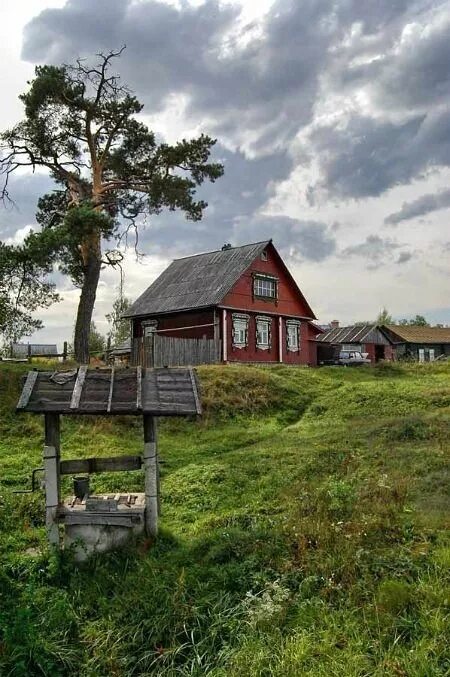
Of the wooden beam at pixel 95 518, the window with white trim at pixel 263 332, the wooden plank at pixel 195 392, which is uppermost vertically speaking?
the window with white trim at pixel 263 332

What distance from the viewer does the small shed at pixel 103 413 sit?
26.0 ft

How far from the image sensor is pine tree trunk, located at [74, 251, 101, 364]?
26516 millimetres

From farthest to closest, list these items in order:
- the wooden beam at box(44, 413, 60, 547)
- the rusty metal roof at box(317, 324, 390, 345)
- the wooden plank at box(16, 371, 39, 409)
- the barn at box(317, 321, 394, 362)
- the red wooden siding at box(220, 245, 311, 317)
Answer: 1. the rusty metal roof at box(317, 324, 390, 345)
2. the barn at box(317, 321, 394, 362)
3. the red wooden siding at box(220, 245, 311, 317)
4. the wooden beam at box(44, 413, 60, 547)
5. the wooden plank at box(16, 371, 39, 409)

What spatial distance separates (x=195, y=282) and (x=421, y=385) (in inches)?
577

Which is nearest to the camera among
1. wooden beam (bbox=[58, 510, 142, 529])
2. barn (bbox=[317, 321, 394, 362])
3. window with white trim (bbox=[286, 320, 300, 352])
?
wooden beam (bbox=[58, 510, 142, 529])

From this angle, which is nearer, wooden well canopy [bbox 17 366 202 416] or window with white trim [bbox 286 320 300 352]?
wooden well canopy [bbox 17 366 202 416]

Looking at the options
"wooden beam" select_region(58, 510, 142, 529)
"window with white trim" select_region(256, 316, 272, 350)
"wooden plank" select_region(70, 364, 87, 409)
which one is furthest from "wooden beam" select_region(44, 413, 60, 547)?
"window with white trim" select_region(256, 316, 272, 350)

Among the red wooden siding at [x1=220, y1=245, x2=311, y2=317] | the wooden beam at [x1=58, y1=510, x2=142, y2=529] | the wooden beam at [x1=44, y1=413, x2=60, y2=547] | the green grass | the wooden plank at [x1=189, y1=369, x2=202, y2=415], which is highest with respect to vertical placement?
the red wooden siding at [x1=220, y1=245, x2=311, y2=317]

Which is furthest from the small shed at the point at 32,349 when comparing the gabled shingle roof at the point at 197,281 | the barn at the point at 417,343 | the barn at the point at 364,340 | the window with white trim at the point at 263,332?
the barn at the point at 417,343

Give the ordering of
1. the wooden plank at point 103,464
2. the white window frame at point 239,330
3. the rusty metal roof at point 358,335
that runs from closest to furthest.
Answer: the wooden plank at point 103,464 → the white window frame at point 239,330 → the rusty metal roof at point 358,335

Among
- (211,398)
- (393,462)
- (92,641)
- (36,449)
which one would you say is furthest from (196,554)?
(211,398)

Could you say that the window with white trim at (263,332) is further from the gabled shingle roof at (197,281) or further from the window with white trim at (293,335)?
the gabled shingle roof at (197,281)

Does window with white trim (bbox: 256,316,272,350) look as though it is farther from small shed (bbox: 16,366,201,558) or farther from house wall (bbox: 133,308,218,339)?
small shed (bbox: 16,366,201,558)

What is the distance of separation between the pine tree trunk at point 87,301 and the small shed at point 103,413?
18.4 metres
